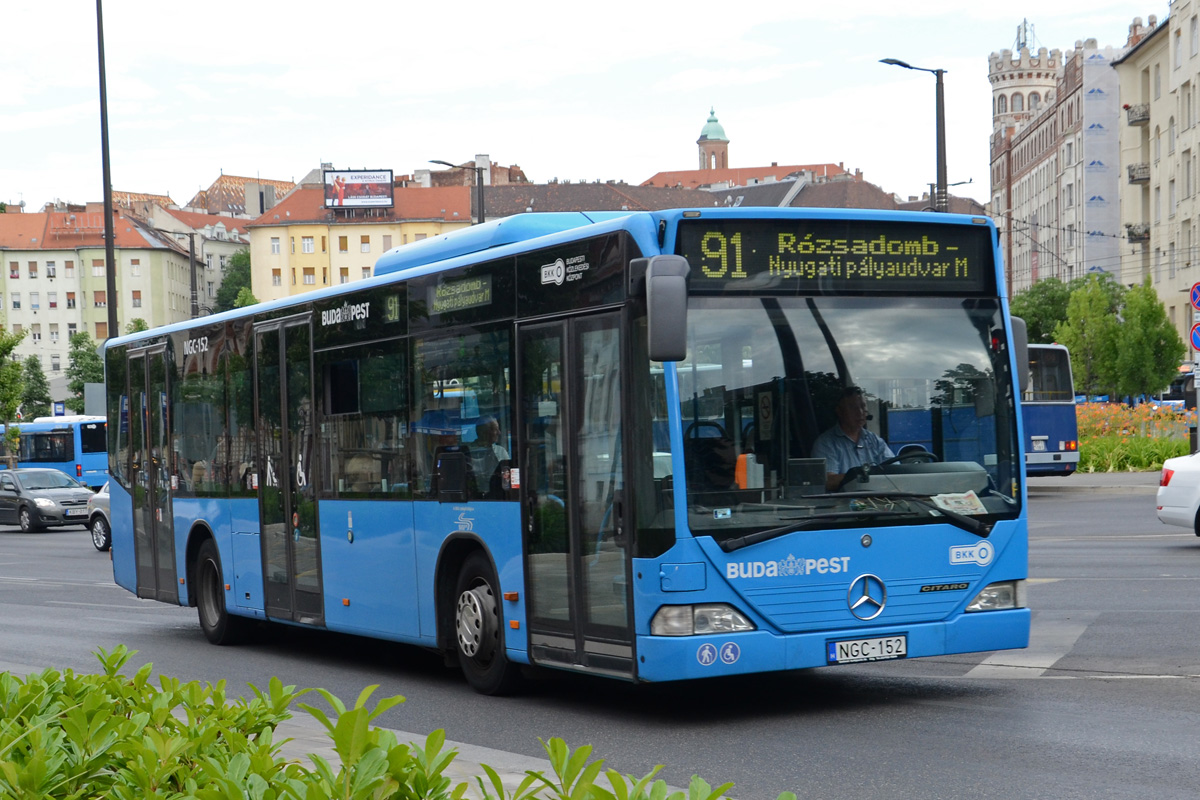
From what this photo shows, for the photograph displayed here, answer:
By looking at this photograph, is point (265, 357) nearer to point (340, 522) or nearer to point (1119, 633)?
point (340, 522)

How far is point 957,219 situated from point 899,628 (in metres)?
2.33

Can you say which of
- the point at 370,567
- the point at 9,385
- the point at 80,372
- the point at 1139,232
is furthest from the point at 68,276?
the point at 370,567

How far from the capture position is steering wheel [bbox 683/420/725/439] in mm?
8219

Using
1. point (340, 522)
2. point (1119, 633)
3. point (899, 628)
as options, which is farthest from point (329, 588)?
point (1119, 633)

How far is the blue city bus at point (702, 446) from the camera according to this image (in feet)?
27.1

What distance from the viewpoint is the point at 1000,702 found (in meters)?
8.91

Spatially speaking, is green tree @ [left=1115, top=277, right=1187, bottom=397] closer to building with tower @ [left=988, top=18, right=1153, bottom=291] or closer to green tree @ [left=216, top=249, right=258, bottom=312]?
building with tower @ [left=988, top=18, right=1153, bottom=291]

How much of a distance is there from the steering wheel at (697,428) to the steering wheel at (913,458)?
0.95 meters

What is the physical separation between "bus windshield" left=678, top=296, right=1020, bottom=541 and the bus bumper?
0.56 meters

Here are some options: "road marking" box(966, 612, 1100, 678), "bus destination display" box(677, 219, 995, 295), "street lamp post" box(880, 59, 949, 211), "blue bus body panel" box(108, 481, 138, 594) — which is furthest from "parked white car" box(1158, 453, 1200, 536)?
"blue bus body panel" box(108, 481, 138, 594)

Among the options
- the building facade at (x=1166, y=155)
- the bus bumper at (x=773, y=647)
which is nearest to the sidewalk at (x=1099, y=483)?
the bus bumper at (x=773, y=647)

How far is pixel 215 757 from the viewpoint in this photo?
426cm

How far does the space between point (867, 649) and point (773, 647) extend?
0.56 metres

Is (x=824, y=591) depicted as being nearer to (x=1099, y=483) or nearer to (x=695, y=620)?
(x=695, y=620)
